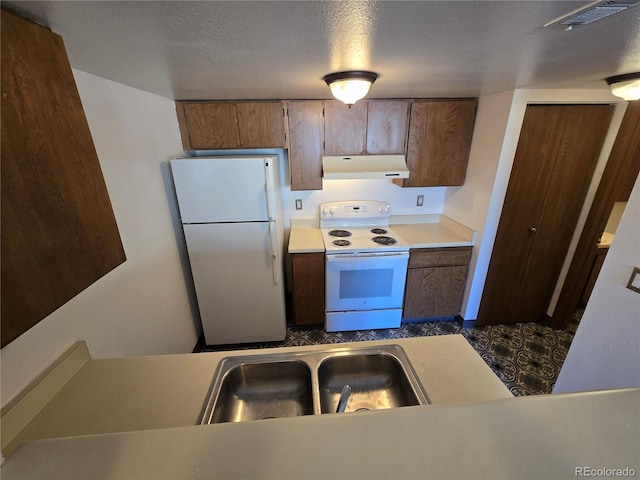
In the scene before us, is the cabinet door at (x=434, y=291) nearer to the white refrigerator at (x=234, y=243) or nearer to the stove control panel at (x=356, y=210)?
the stove control panel at (x=356, y=210)

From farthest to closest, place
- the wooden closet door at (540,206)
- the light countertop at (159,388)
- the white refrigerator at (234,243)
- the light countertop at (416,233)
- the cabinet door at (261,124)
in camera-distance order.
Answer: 1. the light countertop at (416,233)
2. the cabinet door at (261,124)
3. the wooden closet door at (540,206)
4. the white refrigerator at (234,243)
5. the light countertop at (159,388)

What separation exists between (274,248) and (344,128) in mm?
1225

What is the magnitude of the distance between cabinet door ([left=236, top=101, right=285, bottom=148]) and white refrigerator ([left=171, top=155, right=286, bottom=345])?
8.3 inches

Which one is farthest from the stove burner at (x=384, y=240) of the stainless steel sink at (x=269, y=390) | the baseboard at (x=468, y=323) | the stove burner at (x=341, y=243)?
the stainless steel sink at (x=269, y=390)

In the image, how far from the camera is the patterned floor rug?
2.13m

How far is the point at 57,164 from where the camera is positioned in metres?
0.64

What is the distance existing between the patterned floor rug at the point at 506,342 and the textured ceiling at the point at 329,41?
2.14 meters

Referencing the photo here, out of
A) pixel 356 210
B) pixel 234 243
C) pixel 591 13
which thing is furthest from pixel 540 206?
pixel 234 243

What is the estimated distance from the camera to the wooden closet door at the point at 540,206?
2066mm

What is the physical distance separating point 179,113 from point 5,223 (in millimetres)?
1971

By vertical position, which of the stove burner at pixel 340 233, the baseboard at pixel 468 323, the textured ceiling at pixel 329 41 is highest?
the textured ceiling at pixel 329 41

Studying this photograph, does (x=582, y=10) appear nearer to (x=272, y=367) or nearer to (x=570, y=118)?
(x=272, y=367)

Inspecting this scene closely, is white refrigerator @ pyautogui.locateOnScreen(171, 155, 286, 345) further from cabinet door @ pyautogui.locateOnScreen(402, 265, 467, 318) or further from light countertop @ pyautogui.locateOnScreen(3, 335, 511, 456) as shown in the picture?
cabinet door @ pyautogui.locateOnScreen(402, 265, 467, 318)

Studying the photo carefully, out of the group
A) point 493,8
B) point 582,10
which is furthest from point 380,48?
point 582,10
